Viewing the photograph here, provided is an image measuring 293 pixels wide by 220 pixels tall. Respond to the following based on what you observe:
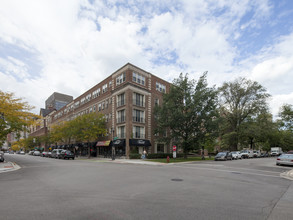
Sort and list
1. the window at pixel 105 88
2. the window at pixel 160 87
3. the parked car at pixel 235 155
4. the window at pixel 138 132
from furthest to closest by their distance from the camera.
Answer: the window at pixel 105 88, the window at pixel 160 87, the parked car at pixel 235 155, the window at pixel 138 132

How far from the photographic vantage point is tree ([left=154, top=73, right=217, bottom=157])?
3033 centimetres

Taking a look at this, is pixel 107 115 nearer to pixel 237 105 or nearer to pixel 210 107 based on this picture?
pixel 210 107

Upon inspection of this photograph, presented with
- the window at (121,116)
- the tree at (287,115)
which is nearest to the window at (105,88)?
the window at (121,116)

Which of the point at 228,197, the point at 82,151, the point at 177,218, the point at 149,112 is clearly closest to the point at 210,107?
the point at 149,112

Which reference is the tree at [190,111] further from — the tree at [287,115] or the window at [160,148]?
the tree at [287,115]

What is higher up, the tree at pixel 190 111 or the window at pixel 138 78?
the window at pixel 138 78

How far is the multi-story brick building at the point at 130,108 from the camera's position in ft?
111

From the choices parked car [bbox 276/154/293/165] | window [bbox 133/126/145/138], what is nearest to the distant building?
window [bbox 133/126/145/138]

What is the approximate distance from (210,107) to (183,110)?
4357 mm

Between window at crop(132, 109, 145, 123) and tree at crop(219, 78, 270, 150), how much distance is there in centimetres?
1906

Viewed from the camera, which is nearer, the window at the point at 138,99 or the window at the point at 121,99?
the window at the point at 138,99

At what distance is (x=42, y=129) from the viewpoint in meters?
82.1

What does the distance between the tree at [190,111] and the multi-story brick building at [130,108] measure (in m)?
4.87

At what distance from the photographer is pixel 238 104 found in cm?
4634
